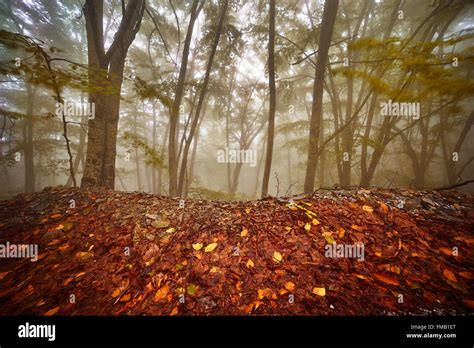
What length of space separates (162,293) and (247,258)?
0.98 meters

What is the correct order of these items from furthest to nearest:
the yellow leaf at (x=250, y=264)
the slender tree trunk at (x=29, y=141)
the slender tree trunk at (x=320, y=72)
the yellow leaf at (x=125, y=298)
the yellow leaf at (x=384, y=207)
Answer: the slender tree trunk at (x=29, y=141), the slender tree trunk at (x=320, y=72), the yellow leaf at (x=384, y=207), the yellow leaf at (x=250, y=264), the yellow leaf at (x=125, y=298)

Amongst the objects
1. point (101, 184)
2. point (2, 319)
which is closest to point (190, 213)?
point (2, 319)

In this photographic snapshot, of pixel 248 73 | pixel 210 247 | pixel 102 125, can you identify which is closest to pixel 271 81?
pixel 102 125

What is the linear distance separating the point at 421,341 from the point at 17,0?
19.7 meters

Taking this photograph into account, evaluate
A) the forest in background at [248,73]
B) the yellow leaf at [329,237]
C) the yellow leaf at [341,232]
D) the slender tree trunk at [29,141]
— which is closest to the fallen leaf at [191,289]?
the yellow leaf at [329,237]

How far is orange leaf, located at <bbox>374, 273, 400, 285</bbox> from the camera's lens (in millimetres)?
2051

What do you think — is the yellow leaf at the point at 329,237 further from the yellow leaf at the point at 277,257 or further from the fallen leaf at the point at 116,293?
the fallen leaf at the point at 116,293

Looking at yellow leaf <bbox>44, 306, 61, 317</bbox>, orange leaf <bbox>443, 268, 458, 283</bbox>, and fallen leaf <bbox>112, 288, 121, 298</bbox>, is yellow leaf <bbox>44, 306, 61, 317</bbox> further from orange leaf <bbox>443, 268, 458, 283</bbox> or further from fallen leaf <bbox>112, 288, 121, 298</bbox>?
orange leaf <bbox>443, 268, 458, 283</bbox>

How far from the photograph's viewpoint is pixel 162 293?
6.77 feet

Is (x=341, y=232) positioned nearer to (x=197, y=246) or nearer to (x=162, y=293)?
(x=197, y=246)

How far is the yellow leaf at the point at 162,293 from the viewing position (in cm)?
202

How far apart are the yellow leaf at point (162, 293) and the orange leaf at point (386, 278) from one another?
2.23 metres

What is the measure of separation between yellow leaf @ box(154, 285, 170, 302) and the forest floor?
0.03 feet

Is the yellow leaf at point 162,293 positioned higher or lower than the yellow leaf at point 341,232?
lower
